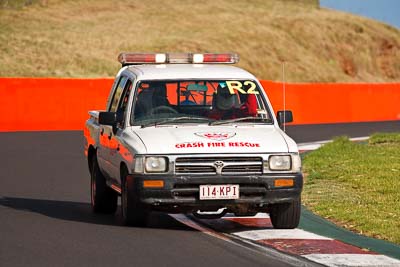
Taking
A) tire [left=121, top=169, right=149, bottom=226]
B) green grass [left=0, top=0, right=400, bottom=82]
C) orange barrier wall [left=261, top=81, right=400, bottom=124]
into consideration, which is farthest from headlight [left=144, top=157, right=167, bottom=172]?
green grass [left=0, top=0, right=400, bottom=82]

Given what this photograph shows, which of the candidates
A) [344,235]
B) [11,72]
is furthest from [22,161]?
[11,72]

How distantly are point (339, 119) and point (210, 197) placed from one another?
1240 inches

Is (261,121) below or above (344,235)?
above

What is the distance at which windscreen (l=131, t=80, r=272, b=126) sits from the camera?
13.6m

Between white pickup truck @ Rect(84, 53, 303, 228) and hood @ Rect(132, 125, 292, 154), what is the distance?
1 cm

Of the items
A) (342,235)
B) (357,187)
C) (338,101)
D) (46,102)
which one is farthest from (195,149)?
(338,101)

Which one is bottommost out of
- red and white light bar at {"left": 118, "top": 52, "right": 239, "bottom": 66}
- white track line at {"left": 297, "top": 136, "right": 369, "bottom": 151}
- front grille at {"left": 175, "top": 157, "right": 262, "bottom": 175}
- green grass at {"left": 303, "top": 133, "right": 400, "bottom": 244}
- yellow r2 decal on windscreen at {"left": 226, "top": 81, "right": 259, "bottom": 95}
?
white track line at {"left": 297, "top": 136, "right": 369, "bottom": 151}

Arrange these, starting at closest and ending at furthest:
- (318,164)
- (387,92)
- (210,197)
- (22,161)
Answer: (210,197), (318,164), (22,161), (387,92)

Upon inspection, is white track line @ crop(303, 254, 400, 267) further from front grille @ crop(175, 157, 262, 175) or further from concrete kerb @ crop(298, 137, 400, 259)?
front grille @ crop(175, 157, 262, 175)

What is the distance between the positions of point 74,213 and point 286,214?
301 cm

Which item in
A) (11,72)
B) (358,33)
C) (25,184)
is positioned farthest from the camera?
(358,33)

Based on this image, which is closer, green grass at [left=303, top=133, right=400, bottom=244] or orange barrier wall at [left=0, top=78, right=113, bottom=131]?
green grass at [left=303, top=133, right=400, bottom=244]

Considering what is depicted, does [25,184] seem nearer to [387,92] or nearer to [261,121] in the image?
[261,121]

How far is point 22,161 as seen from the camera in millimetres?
23750
